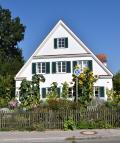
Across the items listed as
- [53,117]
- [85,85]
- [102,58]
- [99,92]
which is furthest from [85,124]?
[102,58]

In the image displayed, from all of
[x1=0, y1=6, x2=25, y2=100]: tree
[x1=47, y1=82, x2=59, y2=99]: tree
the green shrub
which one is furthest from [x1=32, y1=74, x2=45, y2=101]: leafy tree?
[x1=0, y1=6, x2=25, y2=100]: tree

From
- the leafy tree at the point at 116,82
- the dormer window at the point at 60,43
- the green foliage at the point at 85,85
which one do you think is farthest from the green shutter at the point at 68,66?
the green foliage at the point at 85,85

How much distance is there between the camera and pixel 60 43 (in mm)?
47875

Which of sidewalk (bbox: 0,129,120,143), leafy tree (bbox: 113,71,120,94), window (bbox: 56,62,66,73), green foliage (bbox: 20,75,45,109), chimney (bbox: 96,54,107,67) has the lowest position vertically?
sidewalk (bbox: 0,129,120,143)

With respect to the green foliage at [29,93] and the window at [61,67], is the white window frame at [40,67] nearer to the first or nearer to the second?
the window at [61,67]

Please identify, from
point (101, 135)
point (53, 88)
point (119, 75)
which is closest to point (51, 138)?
point (101, 135)

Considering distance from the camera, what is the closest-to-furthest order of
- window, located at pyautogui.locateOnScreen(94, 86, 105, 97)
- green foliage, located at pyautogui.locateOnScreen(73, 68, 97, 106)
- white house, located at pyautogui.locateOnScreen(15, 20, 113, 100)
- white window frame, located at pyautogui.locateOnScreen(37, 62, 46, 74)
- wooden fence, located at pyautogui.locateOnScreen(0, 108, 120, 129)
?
wooden fence, located at pyautogui.locateOnScreen(0, 108, 120, 129)
green foliage, located at pyautogui.locateOnScreen(73, 68, 97, 106)
window, located at pyautogui.locateOnScreen(94, 86, 105, 97)
white house, located at pyautogui.locateOnScreen(15, 20, 113, 100)
white window frame, located at pyautogui.locateOnScreen(37, 62, 46, 74)

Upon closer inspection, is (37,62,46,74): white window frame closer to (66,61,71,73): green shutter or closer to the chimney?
(66,61,71,73): green shutter

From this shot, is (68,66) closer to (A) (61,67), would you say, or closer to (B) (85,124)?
(A) (61,67)

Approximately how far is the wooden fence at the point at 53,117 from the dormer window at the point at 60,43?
81.6ft

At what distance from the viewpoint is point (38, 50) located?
158 feet

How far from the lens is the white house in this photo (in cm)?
4645

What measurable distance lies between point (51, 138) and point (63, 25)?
A: 2843cm

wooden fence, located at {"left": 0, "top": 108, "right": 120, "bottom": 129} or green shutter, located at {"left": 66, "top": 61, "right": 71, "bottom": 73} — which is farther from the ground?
green shutter, located at {"left": 66, "top": 61, "right": 71, "bottom": 73}
